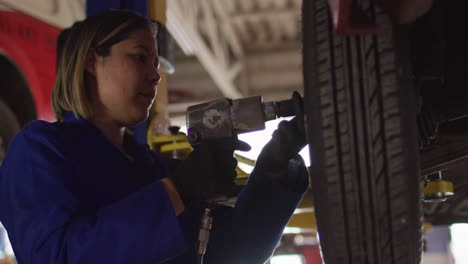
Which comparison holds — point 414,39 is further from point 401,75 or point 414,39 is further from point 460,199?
point 460,199

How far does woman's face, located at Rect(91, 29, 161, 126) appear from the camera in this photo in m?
1.16

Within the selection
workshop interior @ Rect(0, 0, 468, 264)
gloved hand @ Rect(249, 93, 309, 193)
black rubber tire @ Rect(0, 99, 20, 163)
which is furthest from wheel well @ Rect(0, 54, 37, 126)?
gloved hand @ Rect(249, 93, 309, 193)

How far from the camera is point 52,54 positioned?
10.2 ft

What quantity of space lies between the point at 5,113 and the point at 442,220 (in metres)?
2.11

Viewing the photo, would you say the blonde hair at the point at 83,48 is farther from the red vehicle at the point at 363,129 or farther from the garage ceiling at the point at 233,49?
the garage ceiling at the point at 233,49

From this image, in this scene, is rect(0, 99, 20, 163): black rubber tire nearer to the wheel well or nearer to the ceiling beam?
the wheel well

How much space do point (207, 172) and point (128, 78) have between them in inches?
11.0

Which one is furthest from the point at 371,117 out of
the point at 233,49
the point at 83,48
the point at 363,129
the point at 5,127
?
the point at 233,49

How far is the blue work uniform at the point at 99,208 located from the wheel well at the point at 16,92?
6.14 feet

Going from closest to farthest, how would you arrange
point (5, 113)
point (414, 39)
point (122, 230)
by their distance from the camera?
1. point (122, 230)
2. point (414, 39)
3. point (5, 113)

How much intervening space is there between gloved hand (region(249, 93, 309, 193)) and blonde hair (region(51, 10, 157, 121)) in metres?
0.37

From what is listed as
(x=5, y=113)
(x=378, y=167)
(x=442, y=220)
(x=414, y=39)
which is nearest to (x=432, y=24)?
(x=414, y=39)

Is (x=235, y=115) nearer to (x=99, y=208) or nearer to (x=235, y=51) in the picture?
(x=99, y=208)

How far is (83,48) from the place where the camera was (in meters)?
1.17
